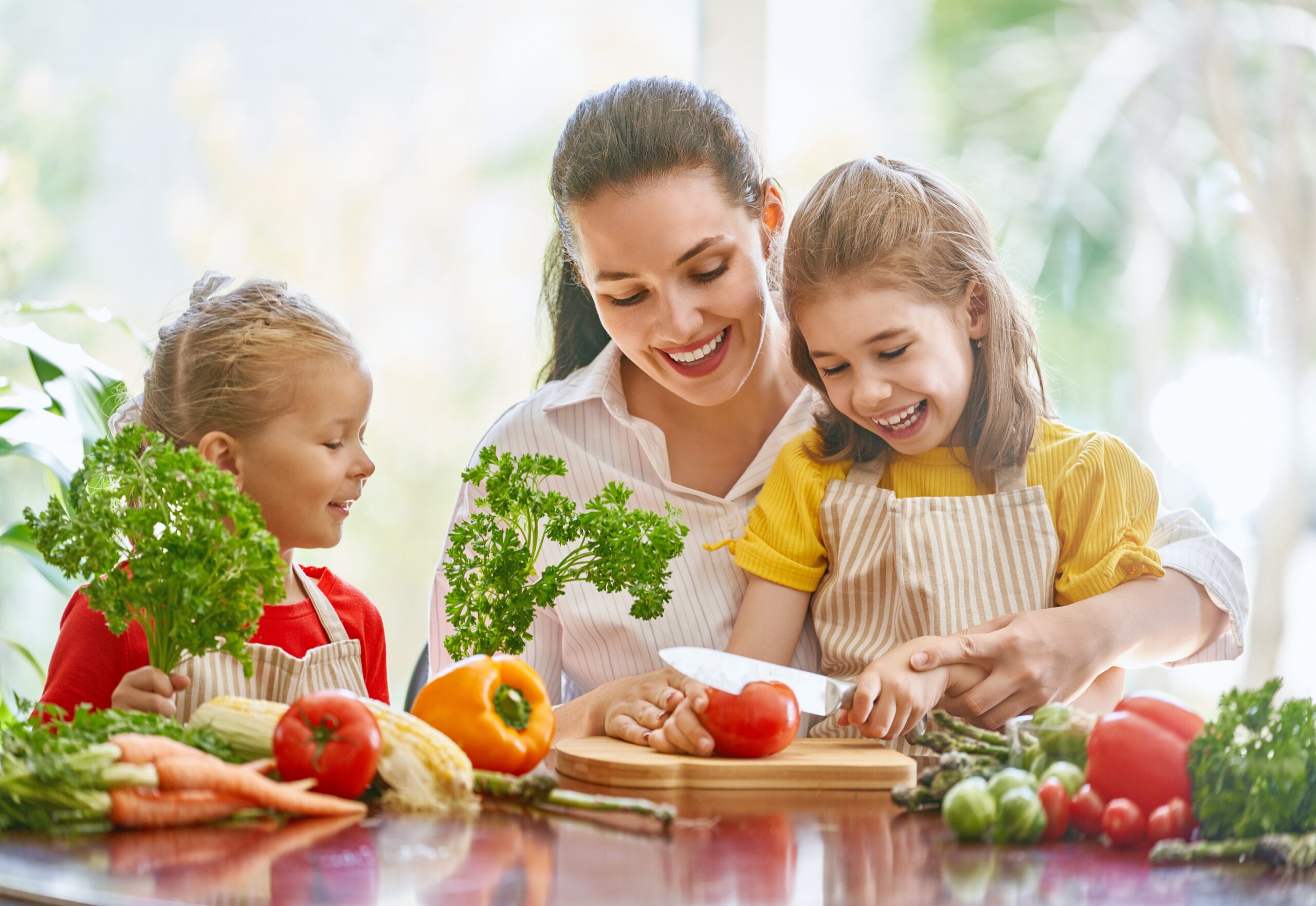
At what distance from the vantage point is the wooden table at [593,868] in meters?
0.97

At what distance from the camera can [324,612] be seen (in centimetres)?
192

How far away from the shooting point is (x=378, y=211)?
12.4 feet

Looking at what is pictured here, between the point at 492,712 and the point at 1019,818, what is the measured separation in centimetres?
62

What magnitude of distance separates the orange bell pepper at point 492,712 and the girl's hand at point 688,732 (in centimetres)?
16

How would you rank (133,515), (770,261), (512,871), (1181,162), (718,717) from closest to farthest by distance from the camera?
(512,871)
(133,515)
(718,717)
(770,261)
(1181,162)

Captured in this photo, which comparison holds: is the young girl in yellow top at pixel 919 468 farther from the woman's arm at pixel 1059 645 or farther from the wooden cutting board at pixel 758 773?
the wooden cutting board at pixel 758 773

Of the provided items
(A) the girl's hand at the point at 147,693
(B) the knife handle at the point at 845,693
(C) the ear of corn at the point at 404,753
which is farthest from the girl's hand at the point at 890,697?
(A) the girl's hand at the point at 147,693

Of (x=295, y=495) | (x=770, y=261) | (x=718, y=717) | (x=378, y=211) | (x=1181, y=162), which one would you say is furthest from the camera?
(x=1181, y=162)

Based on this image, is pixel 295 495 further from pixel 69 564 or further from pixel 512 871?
pixel 512 871

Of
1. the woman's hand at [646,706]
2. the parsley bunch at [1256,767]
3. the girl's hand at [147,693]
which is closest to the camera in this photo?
the parsley bunch at [1256,767]

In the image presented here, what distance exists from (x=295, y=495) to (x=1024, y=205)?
4.32 meters

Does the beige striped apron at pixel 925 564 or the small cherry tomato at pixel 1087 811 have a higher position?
the beige striped apron at pixel 925 564

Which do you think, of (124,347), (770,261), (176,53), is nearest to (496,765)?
(770,261)

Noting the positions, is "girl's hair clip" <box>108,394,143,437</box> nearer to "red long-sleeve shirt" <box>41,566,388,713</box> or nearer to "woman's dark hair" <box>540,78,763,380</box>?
"red long-sleeve shirt" <box>41,566,388,713</box>
